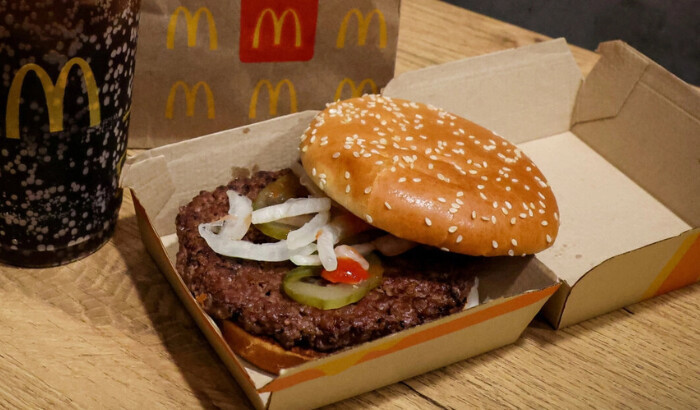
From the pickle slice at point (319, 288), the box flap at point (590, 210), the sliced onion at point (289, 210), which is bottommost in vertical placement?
the box flap at point (590, 210)

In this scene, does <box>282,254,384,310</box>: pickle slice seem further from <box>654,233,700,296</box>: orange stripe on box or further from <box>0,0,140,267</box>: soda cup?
<box>654,233,700,296</box>: orange stripe on box

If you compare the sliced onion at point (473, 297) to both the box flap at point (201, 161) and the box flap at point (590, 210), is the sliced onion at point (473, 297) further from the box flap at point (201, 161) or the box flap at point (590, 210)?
the box flap at point (201, 161)

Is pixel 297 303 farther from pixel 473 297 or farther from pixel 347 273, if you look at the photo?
pixel 473 297

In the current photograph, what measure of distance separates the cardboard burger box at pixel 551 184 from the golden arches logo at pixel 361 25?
124 mm

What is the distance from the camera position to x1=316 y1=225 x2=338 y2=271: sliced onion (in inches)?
48.9

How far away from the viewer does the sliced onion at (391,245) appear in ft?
4.39

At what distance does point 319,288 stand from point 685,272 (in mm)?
809

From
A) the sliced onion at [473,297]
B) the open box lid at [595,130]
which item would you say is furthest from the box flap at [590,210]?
the sliced onion at [473,297]

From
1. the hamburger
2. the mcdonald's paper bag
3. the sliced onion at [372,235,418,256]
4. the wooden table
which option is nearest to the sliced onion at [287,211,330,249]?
the hamburger

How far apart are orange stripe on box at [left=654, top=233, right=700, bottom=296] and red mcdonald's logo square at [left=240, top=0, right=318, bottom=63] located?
902 mm

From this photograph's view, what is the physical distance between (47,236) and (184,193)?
0.31 m

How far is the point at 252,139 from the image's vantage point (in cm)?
156

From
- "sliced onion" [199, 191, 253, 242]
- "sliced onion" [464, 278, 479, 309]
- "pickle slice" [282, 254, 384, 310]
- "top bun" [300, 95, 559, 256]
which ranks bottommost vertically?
"sliced onion" [464, 278, 479, 309]

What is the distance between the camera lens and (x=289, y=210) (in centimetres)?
134
